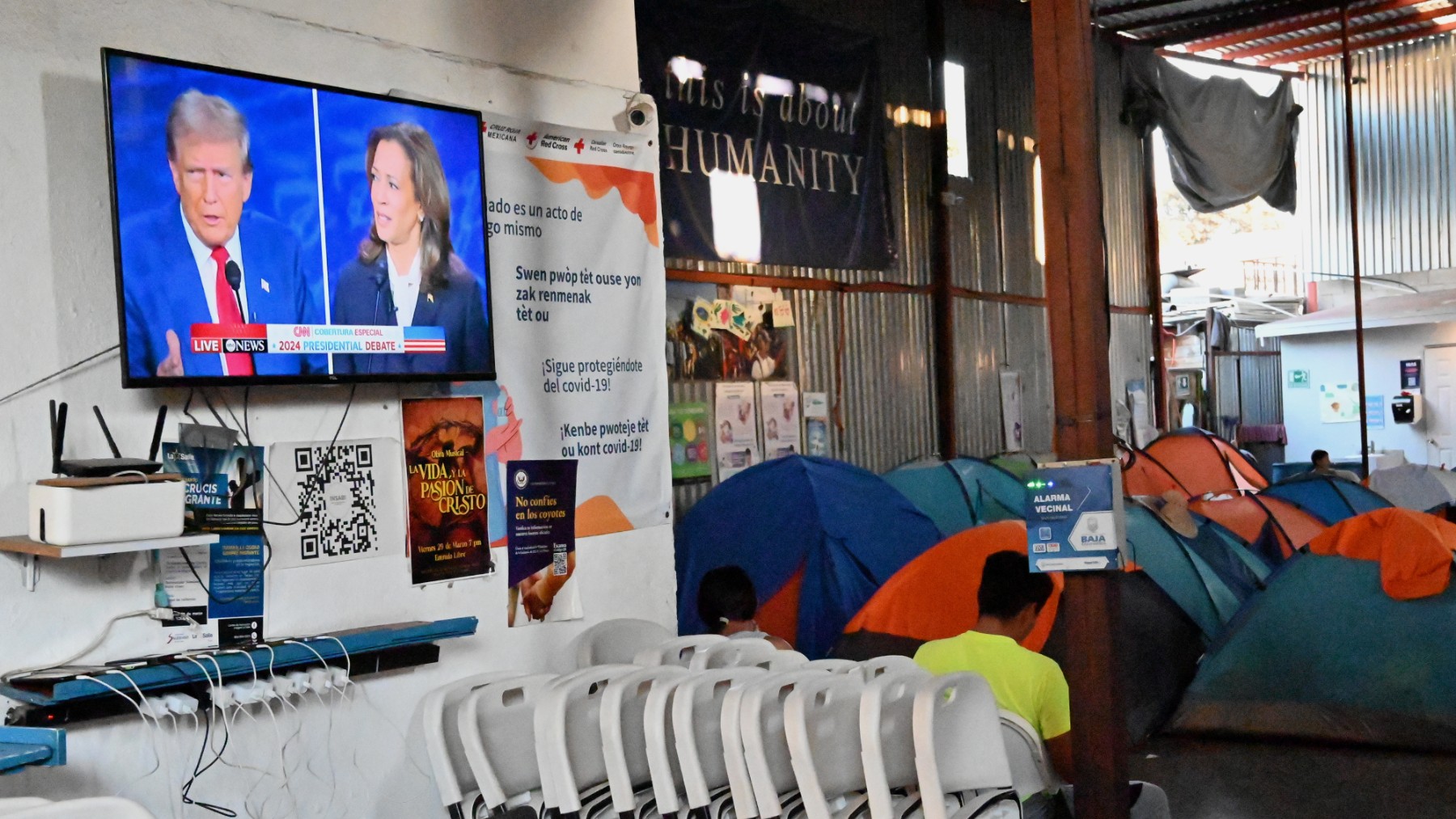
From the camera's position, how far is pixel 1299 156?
15.3m

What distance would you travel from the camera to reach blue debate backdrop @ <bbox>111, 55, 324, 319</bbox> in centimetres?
285

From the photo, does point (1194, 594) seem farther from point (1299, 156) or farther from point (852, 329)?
point (1299, 156)

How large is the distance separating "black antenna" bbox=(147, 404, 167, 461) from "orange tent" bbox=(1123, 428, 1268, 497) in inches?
310

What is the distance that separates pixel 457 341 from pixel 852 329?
16.0 feet

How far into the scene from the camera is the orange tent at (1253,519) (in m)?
7.26

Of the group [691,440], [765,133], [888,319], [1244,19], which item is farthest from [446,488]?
[1244,19]

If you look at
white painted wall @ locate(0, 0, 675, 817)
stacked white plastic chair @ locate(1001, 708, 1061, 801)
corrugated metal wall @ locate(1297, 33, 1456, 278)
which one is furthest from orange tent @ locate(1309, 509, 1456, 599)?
corrugated metal wall @ locate(1297, 33, 1456, 278)

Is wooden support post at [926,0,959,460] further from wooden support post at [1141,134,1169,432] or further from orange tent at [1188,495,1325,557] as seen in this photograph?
wooden support post at [1141,134,1169,432]

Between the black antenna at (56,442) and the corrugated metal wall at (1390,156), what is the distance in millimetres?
Result: 14536

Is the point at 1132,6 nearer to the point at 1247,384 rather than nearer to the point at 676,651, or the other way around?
the point at 1247,384

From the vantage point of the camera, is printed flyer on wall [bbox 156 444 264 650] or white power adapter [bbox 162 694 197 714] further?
printed flyer on wall [bbox 156 444 264 650]

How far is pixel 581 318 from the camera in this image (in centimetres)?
399

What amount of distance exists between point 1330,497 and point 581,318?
6136mm

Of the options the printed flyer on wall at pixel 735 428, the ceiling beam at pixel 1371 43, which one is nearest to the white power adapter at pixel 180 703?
the printed flyer on wall at pixel 735 428
